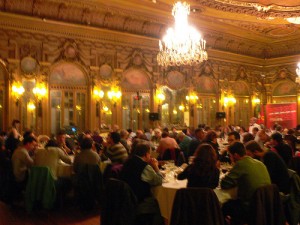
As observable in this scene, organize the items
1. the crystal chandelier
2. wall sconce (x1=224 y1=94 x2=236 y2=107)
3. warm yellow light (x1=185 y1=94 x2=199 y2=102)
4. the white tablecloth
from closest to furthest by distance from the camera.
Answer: the white tablecloth < the crystal chandelier < warm yellow light (x1=185 y1=94 x2=199 y2=102) < wall sconce (x1=224 y1=94 x2=236 y2=107)

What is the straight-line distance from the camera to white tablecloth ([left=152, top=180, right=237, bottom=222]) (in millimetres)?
3898

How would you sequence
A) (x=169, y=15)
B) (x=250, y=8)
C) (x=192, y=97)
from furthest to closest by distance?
(x=192, y=97) < (x=169, y=15) < (x=250, y=8)

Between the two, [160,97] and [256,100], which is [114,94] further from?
[256,100]

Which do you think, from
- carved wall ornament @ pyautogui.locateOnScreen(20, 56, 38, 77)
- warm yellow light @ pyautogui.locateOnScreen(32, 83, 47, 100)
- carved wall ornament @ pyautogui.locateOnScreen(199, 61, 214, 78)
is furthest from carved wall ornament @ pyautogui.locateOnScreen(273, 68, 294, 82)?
carved wall ornament @ pyautogui.locateOnScreen(20, 56, 38, 77)

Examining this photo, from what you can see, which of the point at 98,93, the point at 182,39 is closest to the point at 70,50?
the point at 98,93

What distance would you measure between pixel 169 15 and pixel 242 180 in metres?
9.68

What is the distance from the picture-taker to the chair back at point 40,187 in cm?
528

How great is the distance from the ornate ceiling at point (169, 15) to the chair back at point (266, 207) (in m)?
8.30

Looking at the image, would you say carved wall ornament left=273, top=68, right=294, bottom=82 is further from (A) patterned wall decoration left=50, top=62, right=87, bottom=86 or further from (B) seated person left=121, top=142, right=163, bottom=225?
(B) seated person left=121, top=142, right=163, bottom=225

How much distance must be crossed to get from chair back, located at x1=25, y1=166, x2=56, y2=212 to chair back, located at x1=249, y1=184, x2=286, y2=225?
124 inches

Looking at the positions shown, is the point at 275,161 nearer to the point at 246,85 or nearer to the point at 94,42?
the point at 94,42

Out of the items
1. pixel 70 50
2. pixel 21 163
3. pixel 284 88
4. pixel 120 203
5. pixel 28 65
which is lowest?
pixel 120 203

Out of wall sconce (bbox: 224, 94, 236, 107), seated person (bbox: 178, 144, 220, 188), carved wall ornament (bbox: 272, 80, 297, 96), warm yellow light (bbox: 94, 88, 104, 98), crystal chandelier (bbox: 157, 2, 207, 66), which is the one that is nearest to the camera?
seated person (bbox: 178, 144, 220, 188)

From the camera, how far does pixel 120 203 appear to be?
3.81m
